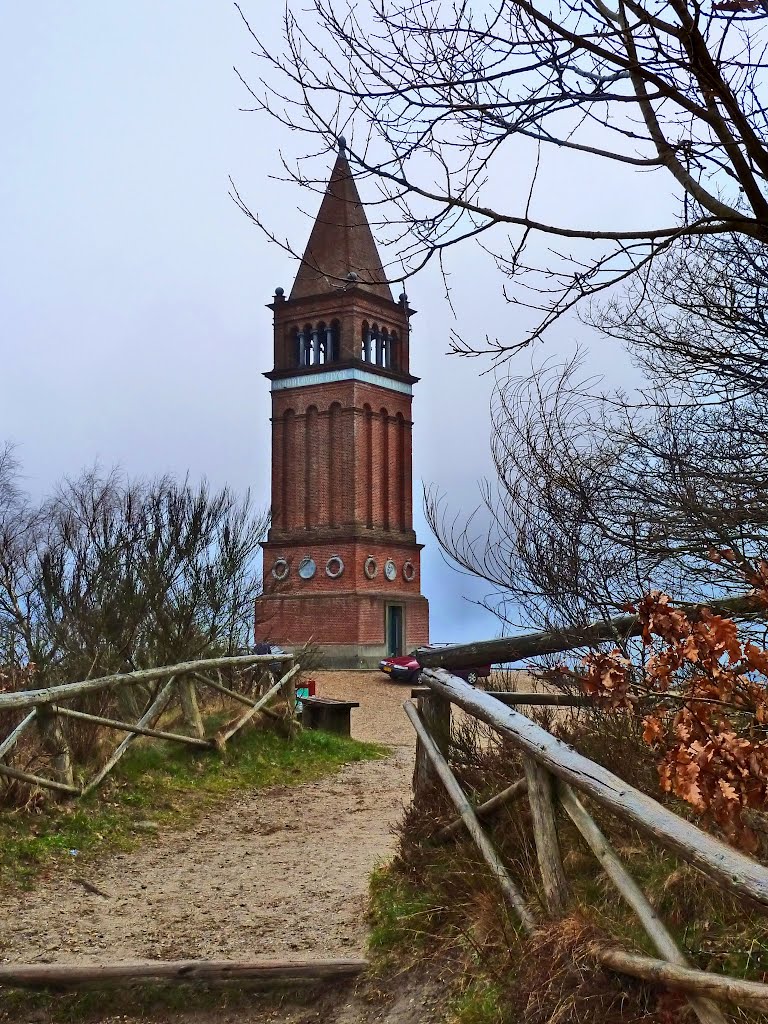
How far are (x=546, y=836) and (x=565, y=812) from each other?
1.23ft

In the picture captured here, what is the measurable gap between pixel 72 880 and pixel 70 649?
596 cm


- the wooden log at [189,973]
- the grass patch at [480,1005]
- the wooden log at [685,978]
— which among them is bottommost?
the wooden log at [189,973]

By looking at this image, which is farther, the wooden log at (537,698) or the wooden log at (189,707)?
the wooden log at (189,707)

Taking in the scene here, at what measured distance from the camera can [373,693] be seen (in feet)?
92.8

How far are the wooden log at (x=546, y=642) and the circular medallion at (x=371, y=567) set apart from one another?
104 feet

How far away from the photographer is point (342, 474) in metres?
39.6

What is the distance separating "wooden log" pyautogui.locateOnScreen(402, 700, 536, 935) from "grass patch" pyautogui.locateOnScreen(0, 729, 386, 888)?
2.92m

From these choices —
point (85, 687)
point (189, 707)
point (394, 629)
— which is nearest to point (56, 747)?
point (85, 687)

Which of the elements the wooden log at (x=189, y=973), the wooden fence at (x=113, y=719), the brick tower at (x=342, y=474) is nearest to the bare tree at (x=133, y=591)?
the wooden fence at (x=113, y=719)

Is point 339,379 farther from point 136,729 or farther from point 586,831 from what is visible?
point 586,831

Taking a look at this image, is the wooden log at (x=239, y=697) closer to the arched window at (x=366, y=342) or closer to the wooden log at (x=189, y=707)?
the wooden log at (x=189, y=707)

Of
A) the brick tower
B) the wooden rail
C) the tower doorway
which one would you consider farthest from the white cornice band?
the wooden rail

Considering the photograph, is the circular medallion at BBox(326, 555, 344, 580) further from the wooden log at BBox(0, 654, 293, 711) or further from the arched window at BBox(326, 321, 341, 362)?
the wooden log at BBox(0, 654, 293, 711)

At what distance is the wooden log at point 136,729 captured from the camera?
8555 mm
